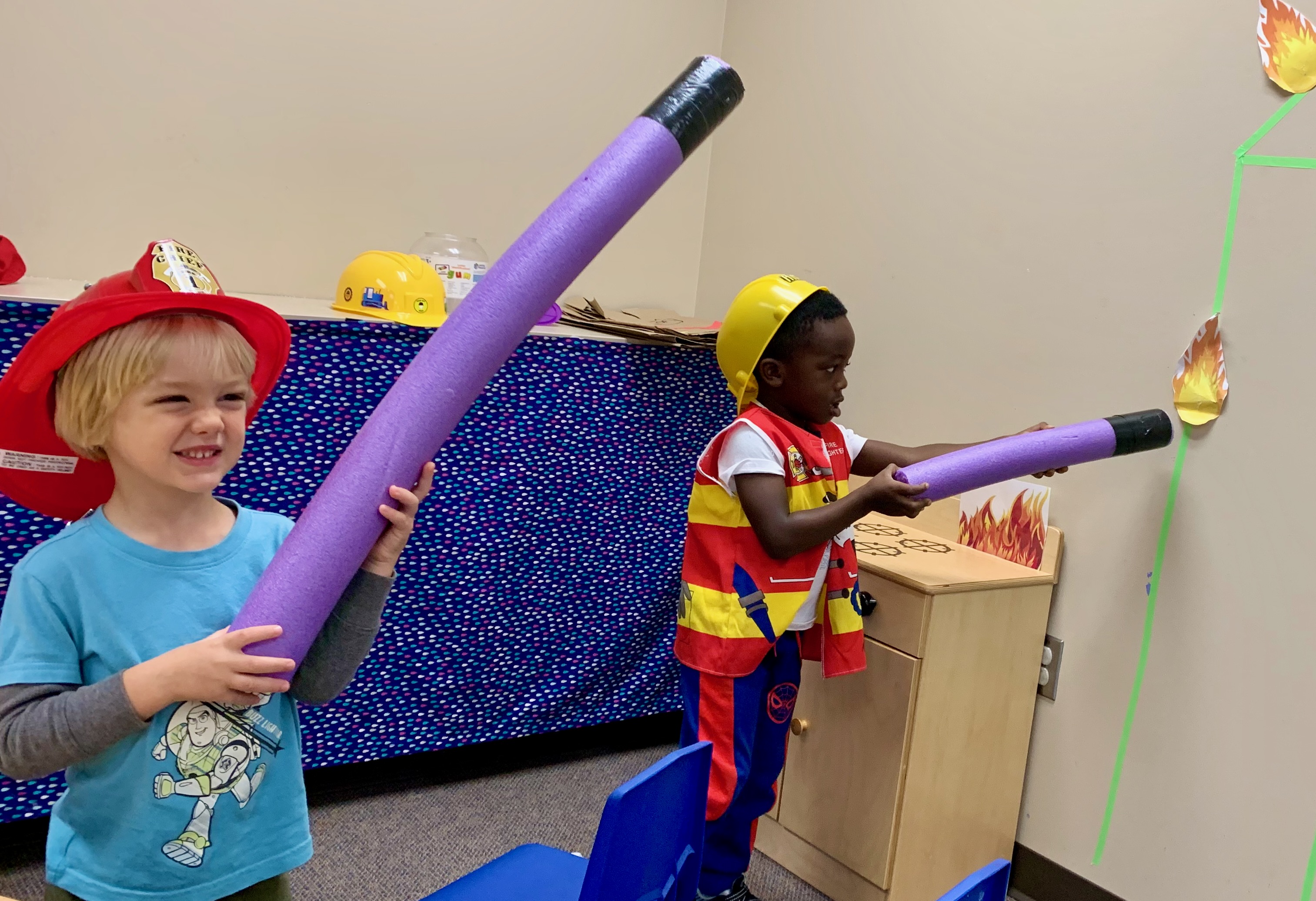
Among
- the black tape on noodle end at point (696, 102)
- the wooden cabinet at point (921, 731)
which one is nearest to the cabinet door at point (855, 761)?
the wooden cabinet at point (921, 731)

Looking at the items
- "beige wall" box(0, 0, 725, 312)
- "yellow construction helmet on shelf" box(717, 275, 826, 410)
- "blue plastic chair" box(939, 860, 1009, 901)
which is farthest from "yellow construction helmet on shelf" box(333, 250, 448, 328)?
"blue plastic chair" box(939, 860, 1009, 901)

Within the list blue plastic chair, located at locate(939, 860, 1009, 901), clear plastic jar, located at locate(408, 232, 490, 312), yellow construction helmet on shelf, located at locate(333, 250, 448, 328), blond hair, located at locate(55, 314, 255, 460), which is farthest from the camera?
clear plastic jar, located at locate(408, 232, 490, 312)

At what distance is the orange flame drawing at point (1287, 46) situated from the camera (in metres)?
1.86

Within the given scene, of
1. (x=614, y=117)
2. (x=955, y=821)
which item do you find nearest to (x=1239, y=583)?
(x=955, y=821)

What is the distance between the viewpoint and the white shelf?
1952 mm

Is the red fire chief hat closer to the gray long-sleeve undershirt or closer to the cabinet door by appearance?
the gray long-sleeve undershirt

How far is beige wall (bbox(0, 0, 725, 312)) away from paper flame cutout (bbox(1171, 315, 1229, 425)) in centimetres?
164

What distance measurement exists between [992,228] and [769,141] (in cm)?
87

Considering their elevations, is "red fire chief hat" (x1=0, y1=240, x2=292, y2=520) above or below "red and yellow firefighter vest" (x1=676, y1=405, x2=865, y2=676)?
above

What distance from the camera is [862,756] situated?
2.19 meters

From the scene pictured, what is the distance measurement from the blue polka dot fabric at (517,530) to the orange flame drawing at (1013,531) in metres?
0.75

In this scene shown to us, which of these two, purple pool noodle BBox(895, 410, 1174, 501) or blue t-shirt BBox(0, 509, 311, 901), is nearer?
blue t-shirt BBox(0, 509, 311, 901)

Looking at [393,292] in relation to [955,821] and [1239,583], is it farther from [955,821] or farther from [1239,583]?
[1239,583]

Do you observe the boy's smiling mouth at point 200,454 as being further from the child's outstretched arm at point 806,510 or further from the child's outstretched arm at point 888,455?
the child's outstretched arm at point 888,455
